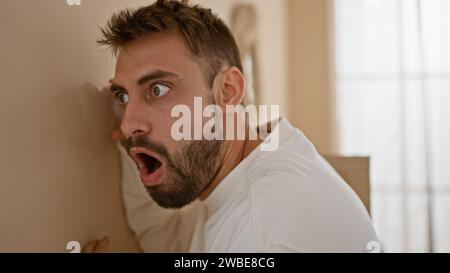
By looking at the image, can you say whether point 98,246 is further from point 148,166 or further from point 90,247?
point 148,166

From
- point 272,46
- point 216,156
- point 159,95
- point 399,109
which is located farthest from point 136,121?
point 399,109

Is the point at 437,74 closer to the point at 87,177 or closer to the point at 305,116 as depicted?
the point at 305,116

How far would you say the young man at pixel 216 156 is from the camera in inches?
33.2

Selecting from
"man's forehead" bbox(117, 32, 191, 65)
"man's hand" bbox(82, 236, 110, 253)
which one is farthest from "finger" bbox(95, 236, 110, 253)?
"man's forehead" bbox(117, 32, 191, 65)

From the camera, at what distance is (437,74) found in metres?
1.06

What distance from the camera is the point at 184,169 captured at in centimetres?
94

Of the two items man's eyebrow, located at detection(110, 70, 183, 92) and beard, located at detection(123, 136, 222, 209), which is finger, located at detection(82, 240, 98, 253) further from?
man's eyebrow, located at detection(110, 70, 183, 92)

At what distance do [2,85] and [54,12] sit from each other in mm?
162

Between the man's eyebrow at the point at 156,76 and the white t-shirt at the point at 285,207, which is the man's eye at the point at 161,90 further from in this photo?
→ the white t-shirt at the point at 285,207

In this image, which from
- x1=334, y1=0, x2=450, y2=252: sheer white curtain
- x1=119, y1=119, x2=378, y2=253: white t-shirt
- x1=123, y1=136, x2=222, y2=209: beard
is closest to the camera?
x1=119, y1=119, x2=378, y2=253: white t-shirt

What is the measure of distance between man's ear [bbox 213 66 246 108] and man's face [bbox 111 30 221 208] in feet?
0.06

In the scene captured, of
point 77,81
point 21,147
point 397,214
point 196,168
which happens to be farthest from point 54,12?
point 397,214

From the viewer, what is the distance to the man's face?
2.97 ft

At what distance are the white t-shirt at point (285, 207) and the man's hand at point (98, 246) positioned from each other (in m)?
0.14
